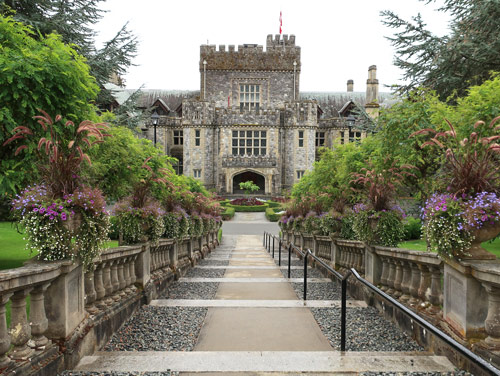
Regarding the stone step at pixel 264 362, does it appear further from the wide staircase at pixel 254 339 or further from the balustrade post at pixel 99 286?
the balustrade post at pixel 99 286

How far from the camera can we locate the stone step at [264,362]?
3.75 meters

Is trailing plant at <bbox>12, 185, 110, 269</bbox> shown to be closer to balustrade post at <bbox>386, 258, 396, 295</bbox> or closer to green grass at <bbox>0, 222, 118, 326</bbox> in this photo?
green grass at <bbox>0, 222, 118, 326</bbox>

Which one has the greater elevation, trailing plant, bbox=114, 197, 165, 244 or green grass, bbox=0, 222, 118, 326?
trailing plant, bbox=114, 197, 165, 244

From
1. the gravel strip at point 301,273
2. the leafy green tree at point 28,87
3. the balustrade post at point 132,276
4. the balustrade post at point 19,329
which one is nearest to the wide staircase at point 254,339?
the balustrade post at point 132,276

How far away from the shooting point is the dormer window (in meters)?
48.9

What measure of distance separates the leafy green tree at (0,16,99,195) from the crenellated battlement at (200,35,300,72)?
141ft

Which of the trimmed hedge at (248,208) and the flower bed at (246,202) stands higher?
the flower bed at (246,202)

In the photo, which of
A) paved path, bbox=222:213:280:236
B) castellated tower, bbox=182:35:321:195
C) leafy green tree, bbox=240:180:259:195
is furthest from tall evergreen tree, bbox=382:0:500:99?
castellated tower, bbox=182:35:321:195

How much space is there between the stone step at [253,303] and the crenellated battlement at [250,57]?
145 ft

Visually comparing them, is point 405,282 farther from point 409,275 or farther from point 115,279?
point 115,279

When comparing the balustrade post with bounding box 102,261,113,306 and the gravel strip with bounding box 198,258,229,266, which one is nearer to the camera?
the balustrade post with bounding box 102,261,113,306

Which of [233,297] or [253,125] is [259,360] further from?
[253,125]

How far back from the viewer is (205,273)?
35.2ft

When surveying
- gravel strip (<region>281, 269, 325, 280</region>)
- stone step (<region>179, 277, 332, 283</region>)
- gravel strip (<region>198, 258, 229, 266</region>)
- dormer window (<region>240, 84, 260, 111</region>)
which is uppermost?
dormer window (<region>240, 84, 260, 111</region>)
